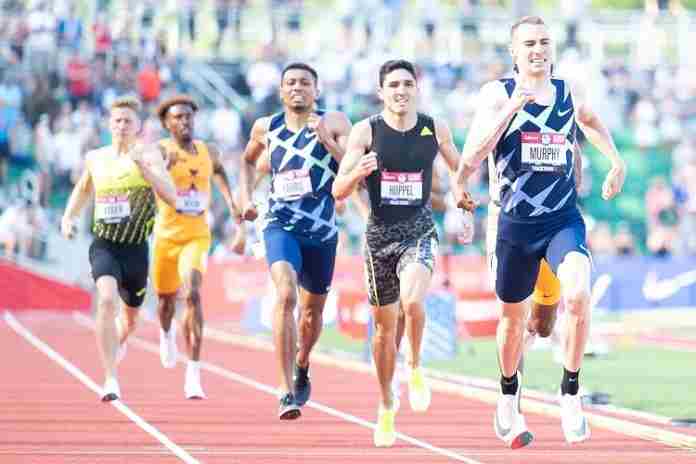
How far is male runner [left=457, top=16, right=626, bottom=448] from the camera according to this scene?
375 inches

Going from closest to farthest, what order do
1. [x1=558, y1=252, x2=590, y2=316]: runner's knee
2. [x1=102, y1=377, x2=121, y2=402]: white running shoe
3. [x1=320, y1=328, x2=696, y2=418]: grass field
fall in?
1. [x1=558, y1=252, x2=590, y2=316]: runner's knee
2. [x1=102, y1=377, x2=121, y2=402]: white running shoe
3. [x1=320, y1=328, x2=696, y2=418]: grass field

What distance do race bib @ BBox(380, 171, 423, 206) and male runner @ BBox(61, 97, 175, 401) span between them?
3609 millimetres

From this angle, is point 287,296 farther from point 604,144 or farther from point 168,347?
point 168,347

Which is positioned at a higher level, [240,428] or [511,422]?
[511,422]

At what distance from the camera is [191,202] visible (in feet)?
47.9

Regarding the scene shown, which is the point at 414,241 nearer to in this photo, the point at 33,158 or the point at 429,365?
the point at 429,365

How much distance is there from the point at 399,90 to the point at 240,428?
9.14ft

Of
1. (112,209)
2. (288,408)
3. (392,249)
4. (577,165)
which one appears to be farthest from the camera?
(112,209)

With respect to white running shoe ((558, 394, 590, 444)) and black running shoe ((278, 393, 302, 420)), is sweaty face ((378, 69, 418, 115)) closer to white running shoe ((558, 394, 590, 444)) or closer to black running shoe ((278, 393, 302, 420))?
black running shoe ((278, 393, 302, 420))

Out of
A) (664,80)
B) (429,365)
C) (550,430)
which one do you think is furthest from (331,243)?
(664,80)

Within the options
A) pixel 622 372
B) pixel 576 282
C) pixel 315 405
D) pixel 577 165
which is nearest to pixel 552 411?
pixel 315 405

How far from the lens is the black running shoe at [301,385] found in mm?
12391

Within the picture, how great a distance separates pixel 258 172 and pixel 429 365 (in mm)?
6748

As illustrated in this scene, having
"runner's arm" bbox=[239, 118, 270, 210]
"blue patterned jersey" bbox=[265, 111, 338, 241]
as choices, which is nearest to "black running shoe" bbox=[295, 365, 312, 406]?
"blue patterned jersey" bbox=[265, 111, 338, 241]
